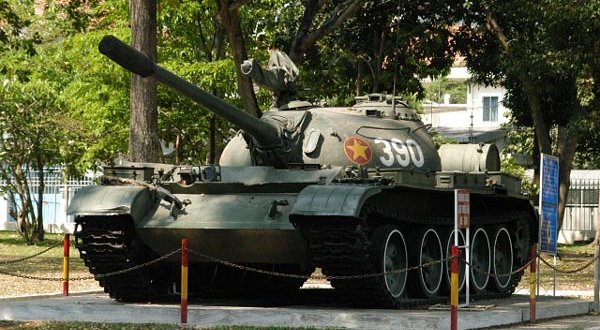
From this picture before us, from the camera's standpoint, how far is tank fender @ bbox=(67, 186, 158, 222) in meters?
17.2

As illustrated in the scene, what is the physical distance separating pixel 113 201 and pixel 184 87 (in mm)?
1783

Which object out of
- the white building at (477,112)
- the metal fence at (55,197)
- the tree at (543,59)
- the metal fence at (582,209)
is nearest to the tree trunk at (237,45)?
the tree at (543,59)

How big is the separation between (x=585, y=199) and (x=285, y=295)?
27.8 m

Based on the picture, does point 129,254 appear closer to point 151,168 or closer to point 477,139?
point 151,168

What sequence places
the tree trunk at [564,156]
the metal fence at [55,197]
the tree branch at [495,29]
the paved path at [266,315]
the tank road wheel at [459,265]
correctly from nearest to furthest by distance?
1. the paved path at [266,315]
2. the tank road wheel at [459,265]
3. the tree branch at [495,29]
4. the tree trunk at [564,156]
5. the metal fence at [55,197]

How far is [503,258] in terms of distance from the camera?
70.7 feet

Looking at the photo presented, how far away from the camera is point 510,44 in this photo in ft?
108

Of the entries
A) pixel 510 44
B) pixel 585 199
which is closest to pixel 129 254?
pixel 510 44

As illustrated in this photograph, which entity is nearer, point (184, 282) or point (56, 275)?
point (184, 282)

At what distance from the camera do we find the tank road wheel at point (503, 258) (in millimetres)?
21078

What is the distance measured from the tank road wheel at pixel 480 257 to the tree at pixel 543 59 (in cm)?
1014

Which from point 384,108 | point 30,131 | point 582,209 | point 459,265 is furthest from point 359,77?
point 459,265

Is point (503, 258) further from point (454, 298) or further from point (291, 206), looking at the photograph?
point (454, 298)

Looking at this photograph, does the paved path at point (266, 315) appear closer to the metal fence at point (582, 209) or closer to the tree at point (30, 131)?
the tree at point (30, 131)
